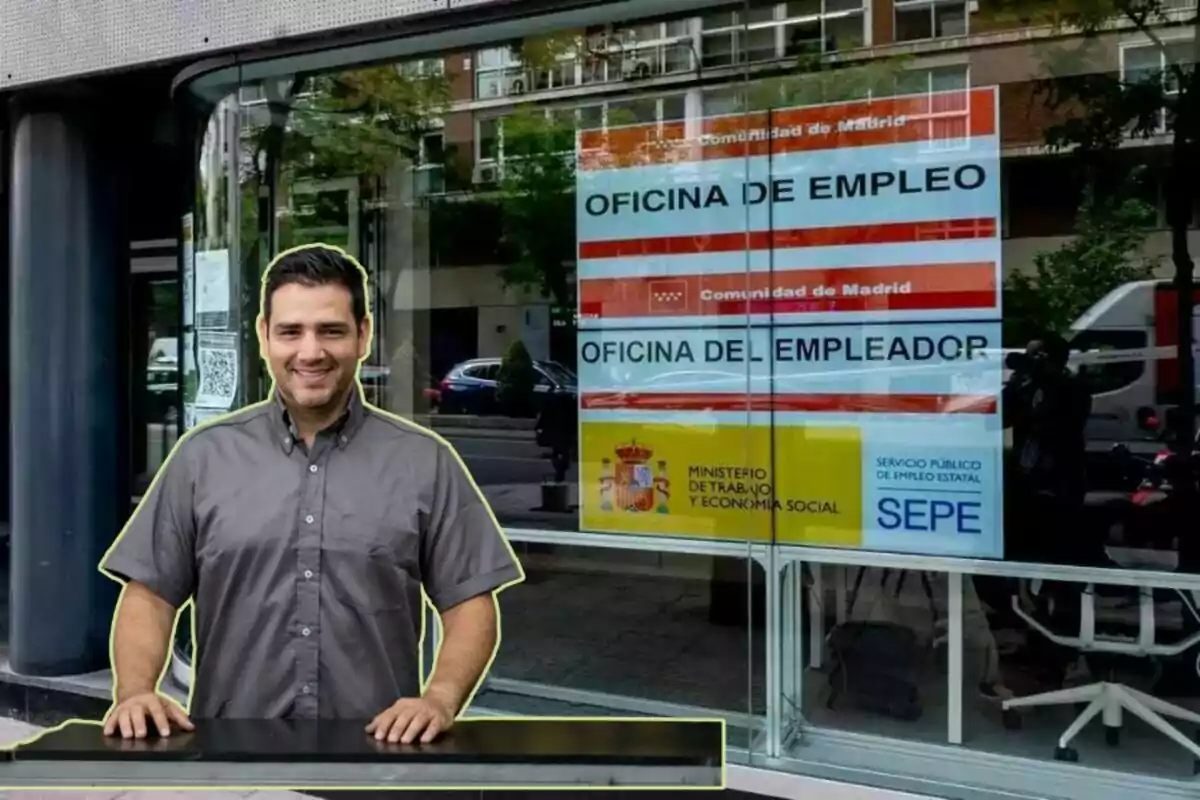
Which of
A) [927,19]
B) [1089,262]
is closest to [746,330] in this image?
[927,19]

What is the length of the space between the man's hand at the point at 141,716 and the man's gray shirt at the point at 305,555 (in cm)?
15

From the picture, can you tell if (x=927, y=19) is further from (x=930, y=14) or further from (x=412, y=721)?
(x=412, y=721)

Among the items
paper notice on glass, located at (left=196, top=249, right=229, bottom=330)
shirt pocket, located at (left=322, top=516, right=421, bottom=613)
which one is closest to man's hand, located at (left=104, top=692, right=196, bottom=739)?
shirt pocket, located at (left=322, top=516, right=421, bottom=613)

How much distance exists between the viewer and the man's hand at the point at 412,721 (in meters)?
2.09

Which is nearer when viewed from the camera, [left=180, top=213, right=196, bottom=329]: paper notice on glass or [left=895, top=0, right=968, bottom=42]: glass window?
[left=895, top=0, right=968, bottom=42]: glass window

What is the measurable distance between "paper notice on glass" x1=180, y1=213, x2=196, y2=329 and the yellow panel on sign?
1.88 metres

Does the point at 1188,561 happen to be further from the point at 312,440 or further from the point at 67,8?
the point at 67,8

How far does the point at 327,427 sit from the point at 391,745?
0.58 m

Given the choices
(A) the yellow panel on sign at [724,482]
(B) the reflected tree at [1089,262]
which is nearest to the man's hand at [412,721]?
(A) the yellow panel on sign at [724,482]

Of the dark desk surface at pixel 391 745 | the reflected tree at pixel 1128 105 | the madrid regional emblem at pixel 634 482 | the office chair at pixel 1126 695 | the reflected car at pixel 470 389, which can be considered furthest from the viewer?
the reflected car at pixel 470 389

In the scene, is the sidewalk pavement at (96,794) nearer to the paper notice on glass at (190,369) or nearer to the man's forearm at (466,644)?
the man's forearm at (466,644)

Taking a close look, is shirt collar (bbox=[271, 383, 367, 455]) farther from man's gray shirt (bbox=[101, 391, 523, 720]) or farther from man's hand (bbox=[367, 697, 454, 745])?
man's hand (bbox=[367, 697, 454, 745])

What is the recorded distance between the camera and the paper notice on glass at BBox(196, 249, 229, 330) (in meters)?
5.32

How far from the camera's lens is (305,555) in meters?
2.23
